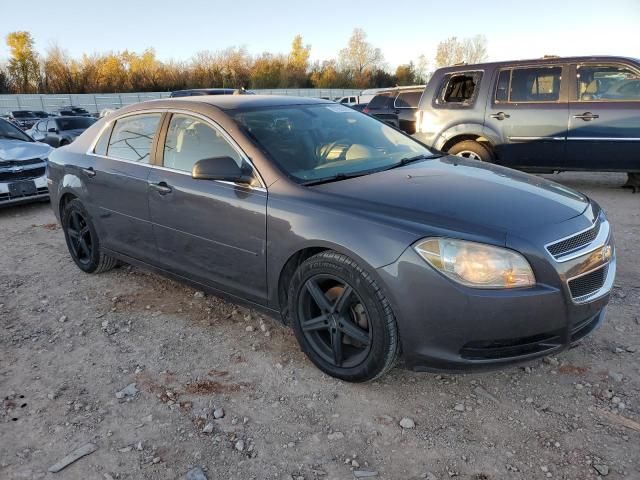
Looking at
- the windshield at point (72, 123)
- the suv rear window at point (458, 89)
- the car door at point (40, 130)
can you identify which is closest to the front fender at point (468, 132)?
the suv rear window at point (458, 89)

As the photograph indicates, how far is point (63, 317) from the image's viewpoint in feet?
12.6

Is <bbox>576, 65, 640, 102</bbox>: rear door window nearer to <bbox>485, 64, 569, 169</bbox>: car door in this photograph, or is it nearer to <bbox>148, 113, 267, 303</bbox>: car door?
<bbox>485, 64, 569, 169</bbox>: car door

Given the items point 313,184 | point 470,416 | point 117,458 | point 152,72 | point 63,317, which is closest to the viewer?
point 117,458

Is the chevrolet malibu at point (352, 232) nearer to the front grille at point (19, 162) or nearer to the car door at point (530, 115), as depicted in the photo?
the car door at point (530, 115)

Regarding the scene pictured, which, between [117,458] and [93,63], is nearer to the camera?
Answer: [117,458]

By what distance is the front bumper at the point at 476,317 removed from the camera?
7.70 feet

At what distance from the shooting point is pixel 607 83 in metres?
6.85

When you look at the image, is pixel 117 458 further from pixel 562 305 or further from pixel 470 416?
pixel 562 305

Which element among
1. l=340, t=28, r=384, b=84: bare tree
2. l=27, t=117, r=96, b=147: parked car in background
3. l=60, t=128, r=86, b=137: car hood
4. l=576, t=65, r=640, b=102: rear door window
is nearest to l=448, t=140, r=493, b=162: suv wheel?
l=576, t=65, r=640, b=102: rear door window

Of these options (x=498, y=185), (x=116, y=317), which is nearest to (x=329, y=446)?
(x=498, y=185)

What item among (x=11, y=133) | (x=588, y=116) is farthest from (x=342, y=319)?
(x=11, y=133)

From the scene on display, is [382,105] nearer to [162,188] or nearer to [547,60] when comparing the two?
[547,60]

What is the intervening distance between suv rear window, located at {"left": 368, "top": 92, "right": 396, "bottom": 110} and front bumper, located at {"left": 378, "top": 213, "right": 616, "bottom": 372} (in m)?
10.5

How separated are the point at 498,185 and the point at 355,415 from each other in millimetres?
1555
